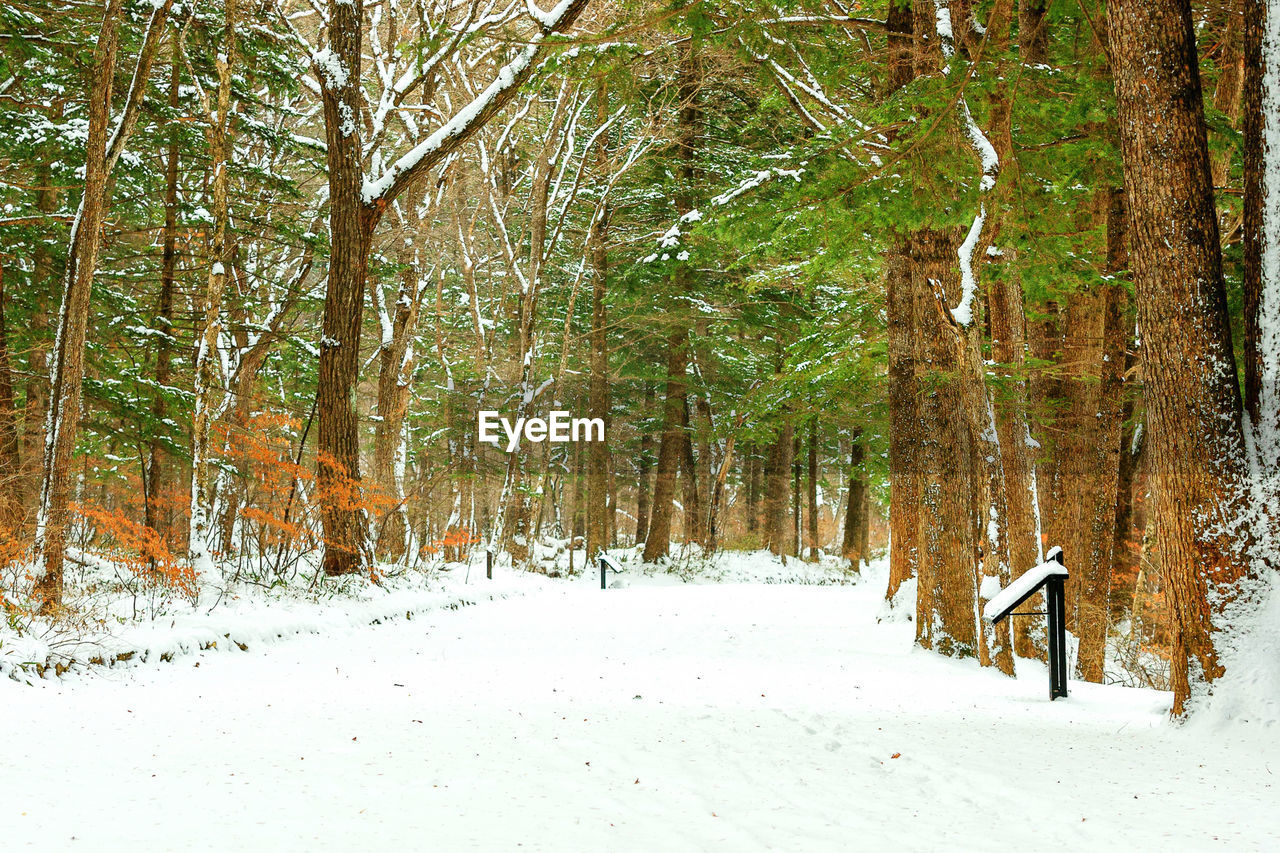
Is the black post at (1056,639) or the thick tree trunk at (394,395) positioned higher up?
the thick tree trunk at (394,395)

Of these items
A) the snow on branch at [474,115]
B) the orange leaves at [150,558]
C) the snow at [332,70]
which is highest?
the snow at [332,70]

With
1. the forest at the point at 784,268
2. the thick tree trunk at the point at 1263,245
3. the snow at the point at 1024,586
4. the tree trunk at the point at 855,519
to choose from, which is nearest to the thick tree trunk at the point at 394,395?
the forest at the point at 784,268

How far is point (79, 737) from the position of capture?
14.4 ft

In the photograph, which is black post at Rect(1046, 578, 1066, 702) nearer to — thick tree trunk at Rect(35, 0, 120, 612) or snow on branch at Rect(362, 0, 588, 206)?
snow on branch at Rect(362, 0, 588, 206)

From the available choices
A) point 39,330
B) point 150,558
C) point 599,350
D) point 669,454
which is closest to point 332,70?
point 39,330

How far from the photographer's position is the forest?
16.2 ft

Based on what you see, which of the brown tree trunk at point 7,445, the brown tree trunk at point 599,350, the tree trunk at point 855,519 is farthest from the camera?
the tree trunk at point 855,519

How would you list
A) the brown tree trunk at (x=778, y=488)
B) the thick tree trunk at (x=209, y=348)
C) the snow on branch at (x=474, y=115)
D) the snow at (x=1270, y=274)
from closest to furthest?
the snow at (x=1270, y=274), the thick tree trunk at (x=209, y=348), the snow on branch at (x=474, y=115), the brown tree trunk at (x=778, y=488)

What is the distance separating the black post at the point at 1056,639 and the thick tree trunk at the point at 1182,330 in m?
1.29

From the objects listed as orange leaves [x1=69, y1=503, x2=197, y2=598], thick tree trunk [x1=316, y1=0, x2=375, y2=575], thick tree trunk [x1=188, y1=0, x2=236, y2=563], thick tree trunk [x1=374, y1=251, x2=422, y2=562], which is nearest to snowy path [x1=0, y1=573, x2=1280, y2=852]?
orange leaves [x1=69, y1=503, x2=197, y2=598]

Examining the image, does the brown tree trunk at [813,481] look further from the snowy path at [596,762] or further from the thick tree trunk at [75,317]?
the thick tree trunk at [75,317]

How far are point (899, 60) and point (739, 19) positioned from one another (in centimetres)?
204

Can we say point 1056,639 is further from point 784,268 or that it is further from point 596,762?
point 784,268

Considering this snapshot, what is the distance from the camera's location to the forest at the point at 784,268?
4949mm
